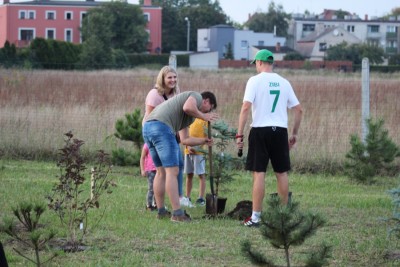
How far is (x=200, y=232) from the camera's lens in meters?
9.15

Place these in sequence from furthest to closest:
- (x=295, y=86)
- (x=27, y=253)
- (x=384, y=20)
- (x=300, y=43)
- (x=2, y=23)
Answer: (x=384, y=20) < (x=300, y=43) < (x=2, y=23) < (x=295, y=86) < (x=27, y=253)

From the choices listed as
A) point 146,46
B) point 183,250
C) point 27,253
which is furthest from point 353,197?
point 146,46

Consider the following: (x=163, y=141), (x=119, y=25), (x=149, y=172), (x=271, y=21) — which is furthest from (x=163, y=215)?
(x=271, y=21)

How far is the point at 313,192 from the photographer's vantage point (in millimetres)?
12930

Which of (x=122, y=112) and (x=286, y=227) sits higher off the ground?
(x=286, y=227)

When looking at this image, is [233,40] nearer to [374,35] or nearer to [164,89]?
[374,35]

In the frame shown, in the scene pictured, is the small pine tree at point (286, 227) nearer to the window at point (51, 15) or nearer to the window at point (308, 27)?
the window at point (51, 15)

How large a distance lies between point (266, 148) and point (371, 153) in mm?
4624

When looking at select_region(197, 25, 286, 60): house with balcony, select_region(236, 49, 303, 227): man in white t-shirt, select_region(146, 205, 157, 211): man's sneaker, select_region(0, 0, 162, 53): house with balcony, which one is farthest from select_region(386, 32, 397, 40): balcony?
select_region(236, 49, 303, 227): man in white t-shirt

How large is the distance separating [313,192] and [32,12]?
3341 inches

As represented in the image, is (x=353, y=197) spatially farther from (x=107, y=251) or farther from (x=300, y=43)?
(x=300, y=43)

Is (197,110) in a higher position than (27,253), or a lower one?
higher

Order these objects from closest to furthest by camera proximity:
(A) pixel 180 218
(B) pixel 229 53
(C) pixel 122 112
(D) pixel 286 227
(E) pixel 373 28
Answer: (D) pixel 286 227
(A) pixel 180 218
(C) pixel 122 112
(B) pixel 229 53
(E) pixel 373 28

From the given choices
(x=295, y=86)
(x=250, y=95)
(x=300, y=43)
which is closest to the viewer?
(x=250, y=95)
